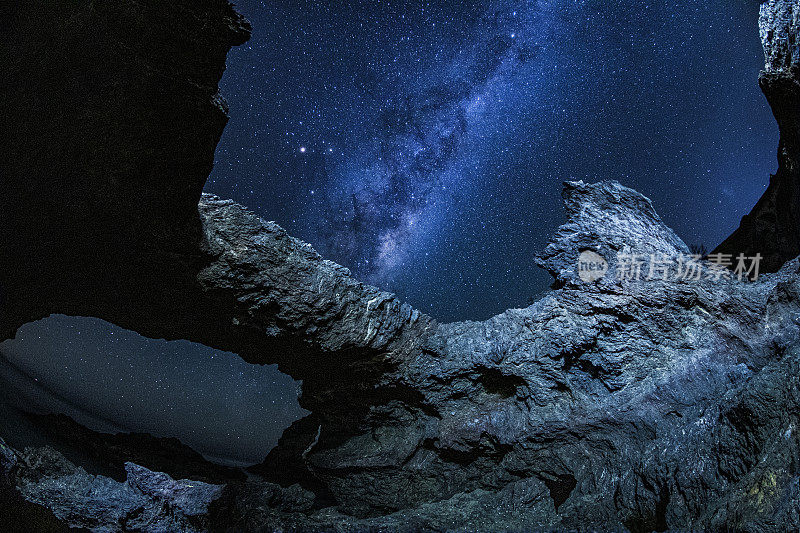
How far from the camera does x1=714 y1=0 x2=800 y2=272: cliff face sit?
4.54 metres

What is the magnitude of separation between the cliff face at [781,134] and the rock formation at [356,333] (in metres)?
0.04

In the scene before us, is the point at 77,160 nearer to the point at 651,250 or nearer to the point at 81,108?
the point at 81,108

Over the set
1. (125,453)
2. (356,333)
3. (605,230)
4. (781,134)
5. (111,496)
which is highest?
(781,134)

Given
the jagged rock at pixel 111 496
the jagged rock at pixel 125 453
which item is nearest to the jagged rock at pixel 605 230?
the jagged rock at pixel 111 496

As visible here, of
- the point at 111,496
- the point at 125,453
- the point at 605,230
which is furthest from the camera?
the point at 125,453

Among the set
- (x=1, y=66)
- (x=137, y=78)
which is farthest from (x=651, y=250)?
(x=1, y=66)

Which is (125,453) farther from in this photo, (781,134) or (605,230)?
(781,134)

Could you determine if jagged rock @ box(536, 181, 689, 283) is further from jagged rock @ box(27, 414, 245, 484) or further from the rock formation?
jagged rock @ box(27, 414, 245, 484)

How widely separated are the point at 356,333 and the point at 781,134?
5.93 metres

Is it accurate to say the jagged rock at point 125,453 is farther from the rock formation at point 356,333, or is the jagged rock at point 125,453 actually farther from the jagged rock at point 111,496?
the rock formation at point 356,333

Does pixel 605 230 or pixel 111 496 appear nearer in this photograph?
pixel 111 496

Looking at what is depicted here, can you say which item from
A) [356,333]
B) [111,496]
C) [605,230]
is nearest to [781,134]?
[605,230]

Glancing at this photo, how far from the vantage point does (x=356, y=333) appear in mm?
5352

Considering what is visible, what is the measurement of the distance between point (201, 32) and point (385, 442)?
499cm
